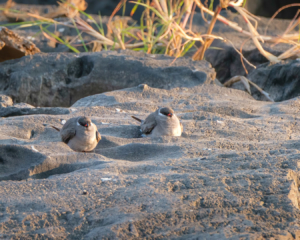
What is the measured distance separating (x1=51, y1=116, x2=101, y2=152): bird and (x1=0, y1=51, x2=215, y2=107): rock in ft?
8.00

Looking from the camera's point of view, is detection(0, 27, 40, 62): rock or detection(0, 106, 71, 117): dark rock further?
detection(0, 27, 40, 62): rock

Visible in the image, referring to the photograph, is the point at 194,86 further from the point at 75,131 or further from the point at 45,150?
the point at 45,150

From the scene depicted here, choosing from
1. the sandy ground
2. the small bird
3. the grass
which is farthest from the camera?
the grass

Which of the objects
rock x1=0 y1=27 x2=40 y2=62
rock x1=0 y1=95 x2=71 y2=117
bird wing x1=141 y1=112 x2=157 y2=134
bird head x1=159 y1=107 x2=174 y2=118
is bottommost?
rock x1=0 y1=95 x2=71 y2=117

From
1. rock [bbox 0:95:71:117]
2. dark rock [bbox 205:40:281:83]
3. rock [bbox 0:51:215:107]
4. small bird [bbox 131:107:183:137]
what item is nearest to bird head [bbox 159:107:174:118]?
small bird [bbox 131:107:183:137]

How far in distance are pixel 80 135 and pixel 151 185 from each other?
1219 mm

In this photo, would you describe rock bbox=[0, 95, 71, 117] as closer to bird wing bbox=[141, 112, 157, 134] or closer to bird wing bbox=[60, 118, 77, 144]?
bird wing bbox=[60, 118, 77, 144]

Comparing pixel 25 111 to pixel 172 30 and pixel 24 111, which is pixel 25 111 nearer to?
pixel 24 111

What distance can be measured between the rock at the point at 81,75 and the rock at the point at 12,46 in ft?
0.64

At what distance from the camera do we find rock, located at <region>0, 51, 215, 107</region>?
5.61 meters

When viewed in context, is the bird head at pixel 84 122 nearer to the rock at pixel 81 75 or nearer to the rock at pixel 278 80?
the rock at pixel 81 75

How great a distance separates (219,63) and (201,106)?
3.43m

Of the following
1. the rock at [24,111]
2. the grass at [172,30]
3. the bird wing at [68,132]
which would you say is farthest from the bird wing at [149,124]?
the grass at [172,30]

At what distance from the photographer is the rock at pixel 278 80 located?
5.66m
